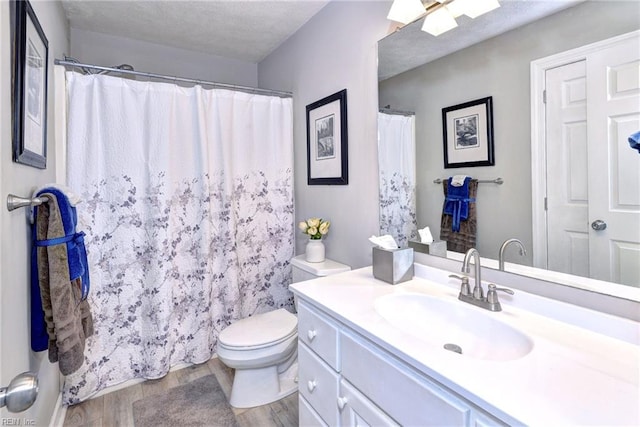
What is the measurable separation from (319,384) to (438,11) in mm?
1628

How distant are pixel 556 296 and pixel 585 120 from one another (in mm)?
560

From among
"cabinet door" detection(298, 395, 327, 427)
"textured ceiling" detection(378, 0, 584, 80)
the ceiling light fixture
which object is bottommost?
"cabinet door" detection(298, 395, 327, 427)

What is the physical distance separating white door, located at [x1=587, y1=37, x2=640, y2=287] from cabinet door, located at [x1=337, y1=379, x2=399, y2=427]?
78cm

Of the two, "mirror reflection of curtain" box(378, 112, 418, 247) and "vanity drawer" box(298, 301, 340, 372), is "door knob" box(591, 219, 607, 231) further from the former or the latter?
"vanity drawer" box(298, 301, 340, 372)

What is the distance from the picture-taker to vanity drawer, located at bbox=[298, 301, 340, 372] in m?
1.13

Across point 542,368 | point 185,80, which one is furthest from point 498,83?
Answer: point 185,80

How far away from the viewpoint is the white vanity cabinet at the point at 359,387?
29.9 inches

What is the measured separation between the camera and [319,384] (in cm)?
121

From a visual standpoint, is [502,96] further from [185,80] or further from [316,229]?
[185,80]

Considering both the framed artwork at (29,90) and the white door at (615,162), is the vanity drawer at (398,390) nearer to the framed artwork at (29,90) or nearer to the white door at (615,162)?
the white door at (615,162)

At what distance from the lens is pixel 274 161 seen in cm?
243

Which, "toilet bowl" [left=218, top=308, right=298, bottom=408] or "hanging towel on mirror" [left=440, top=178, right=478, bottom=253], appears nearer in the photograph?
"hanging towel on mirror" [left=440, top=178, right=478, bottom=253]

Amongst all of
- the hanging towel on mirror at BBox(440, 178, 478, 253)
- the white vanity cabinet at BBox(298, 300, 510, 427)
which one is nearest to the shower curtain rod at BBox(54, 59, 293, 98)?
the hanging towel on mirror at BBox(440, 178, 478, 253)

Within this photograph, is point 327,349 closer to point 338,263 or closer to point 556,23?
point 338,263
